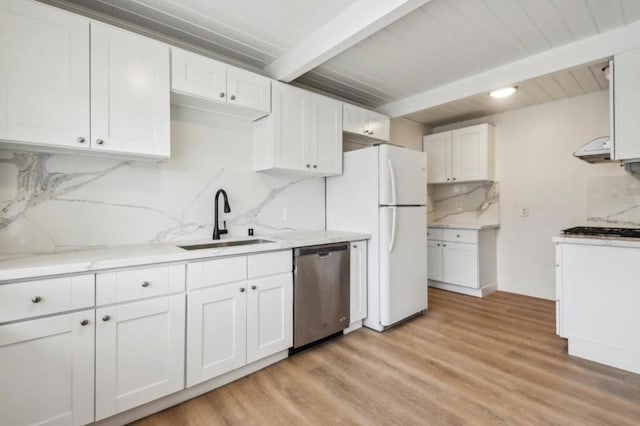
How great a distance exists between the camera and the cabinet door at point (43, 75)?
5.05 feet

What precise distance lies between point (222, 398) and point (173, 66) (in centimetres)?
216

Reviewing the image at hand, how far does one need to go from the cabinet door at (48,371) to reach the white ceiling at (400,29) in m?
1.94

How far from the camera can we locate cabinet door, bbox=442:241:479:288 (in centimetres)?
385

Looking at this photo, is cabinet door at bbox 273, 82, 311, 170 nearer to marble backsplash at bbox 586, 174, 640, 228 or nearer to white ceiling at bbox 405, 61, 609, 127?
white ceiling at bbox 405, 61, 609, 127

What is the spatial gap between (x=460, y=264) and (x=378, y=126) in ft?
6.75

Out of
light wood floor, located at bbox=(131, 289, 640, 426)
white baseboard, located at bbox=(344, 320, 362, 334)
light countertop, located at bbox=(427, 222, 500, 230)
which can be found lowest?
light wood floor, located at bbox=(131, 289, 640, 426)

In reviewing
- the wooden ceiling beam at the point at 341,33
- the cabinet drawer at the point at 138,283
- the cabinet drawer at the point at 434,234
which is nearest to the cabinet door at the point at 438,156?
the cabinet drawer at the point at 434,234

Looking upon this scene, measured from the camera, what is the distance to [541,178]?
151 inches

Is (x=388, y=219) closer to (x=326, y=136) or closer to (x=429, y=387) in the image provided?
(x=326, y=136)

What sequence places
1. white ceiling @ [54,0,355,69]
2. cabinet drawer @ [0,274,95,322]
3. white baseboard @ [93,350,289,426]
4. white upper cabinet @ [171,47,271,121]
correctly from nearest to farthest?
cabinet drawer @ [0,274,95,322] < white baseboard @ [93,350,289,426] < white ceiling @ [54,0,355,69] < white upper cabinet @ [171,47,271,121]

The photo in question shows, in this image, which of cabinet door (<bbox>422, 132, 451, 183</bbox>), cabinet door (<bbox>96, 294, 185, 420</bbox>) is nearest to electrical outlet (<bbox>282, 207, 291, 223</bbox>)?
cabinet door (<bbox>96, 294, 185, 420</bbox>)

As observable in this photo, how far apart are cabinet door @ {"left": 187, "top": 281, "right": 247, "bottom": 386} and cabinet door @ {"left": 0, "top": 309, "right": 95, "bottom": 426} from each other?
0.49 metres

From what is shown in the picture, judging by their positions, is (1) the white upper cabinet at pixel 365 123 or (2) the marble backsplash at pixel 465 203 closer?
(1) the white upper cabinet at pixel 365 123

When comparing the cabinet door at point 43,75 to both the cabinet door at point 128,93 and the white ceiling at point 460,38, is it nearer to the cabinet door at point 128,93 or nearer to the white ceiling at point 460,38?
the cabinet door at point 128,93
